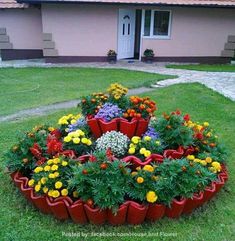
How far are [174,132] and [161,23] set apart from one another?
10.5 m

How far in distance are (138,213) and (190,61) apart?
1159 cm

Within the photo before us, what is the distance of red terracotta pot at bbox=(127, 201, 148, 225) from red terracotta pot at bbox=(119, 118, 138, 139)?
117cm

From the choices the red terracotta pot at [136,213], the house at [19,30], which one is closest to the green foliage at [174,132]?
the red terracotta pot at [136,213]

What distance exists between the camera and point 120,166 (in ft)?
10.6

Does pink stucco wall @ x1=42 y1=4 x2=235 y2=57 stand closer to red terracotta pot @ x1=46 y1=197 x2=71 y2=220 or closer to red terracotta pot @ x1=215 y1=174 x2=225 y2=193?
red terracotta pot @ x1=215 y1=174 x2=225 y2=193

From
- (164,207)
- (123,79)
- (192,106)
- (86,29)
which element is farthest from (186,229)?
(86,29)

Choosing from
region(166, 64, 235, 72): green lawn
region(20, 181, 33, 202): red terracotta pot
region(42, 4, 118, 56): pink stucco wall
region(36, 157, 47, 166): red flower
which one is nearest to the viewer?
region(20, 181, 33, 202): red terracotta pot

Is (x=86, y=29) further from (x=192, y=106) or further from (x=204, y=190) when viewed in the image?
(x=204, y=190)

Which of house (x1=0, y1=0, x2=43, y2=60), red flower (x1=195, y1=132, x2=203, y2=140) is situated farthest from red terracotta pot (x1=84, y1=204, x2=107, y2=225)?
house (x1=0, y1=0, x2=43, y2=60)

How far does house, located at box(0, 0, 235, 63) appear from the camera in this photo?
12734 mm

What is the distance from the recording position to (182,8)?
13109mm


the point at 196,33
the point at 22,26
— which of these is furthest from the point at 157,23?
the point at 22,26

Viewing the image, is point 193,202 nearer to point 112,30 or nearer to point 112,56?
point 112,56

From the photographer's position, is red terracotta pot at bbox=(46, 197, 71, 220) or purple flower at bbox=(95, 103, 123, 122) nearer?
red terracotta pot at bbox=(46, 197, 71, 220)
